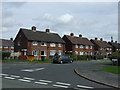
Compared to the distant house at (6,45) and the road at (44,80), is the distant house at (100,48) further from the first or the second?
the road at (44,80)

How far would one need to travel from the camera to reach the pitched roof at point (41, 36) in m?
43.5

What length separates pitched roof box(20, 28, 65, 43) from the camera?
43478 millimetres

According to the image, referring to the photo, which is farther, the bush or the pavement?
the bush

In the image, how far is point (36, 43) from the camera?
144 feet

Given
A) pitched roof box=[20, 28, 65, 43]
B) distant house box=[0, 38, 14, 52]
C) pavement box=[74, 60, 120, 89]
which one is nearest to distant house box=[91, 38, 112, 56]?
pitched roof box=[20, 28, 65, 43]

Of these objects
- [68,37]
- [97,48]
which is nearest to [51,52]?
[68,37]

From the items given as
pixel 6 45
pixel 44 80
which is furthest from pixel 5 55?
pixel 6 45

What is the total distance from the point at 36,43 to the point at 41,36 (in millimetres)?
3484

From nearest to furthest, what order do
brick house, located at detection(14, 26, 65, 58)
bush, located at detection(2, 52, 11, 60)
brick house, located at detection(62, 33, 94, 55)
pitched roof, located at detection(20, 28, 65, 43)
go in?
1. bush, located at detection(2, 52, 11, 60)
2. brick house, located at detection(14, 26, 65, 58)
3. pitched roof, located at detection(20, 28, 65, 43)
4. brick house, located at detection(62, 33, 94, 55)

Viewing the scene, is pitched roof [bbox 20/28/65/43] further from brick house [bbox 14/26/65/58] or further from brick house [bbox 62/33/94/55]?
brick house [bbox 62/33/94/55]

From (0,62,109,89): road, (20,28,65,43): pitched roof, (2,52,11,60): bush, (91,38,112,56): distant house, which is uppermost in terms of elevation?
(20,28,65,43): pitched roof

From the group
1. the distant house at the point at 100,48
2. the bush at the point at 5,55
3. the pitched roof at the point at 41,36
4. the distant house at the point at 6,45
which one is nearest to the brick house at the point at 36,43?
the pitched roof at the point at 41,36

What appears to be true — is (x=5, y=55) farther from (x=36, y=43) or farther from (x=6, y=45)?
(x=6, y=45)

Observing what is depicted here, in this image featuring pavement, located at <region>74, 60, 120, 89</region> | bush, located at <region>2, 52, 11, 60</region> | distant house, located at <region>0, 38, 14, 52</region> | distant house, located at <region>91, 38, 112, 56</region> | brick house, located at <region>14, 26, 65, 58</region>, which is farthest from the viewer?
distant house, located at <region>91, 38, 112, 56</region>
